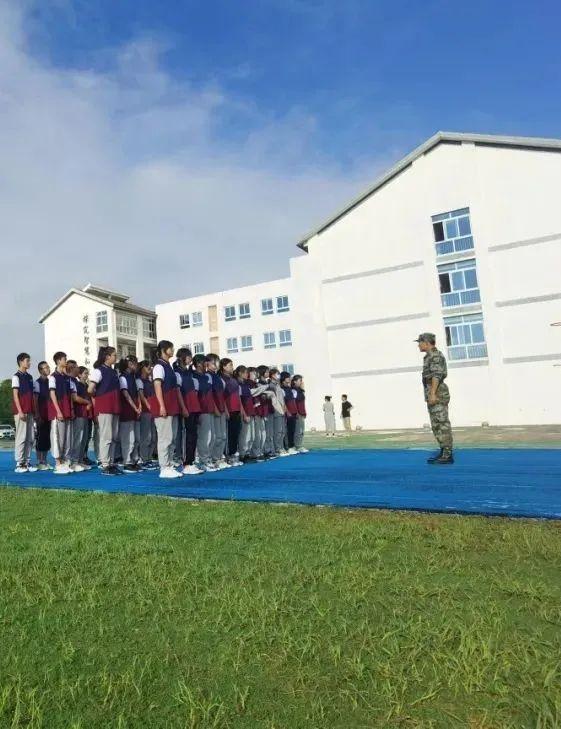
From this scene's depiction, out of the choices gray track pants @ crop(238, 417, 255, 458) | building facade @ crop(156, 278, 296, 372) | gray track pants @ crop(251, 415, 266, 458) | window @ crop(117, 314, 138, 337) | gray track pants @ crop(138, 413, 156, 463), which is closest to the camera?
gray track pants @ crop(138, 413, 156, 463)

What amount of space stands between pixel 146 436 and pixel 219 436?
5.13ft

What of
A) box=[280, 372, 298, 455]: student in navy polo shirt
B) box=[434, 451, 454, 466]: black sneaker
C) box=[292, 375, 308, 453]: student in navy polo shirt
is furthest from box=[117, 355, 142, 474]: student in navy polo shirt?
box=[434, 451, 454, 466]: black sneaker

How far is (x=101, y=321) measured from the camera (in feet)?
149

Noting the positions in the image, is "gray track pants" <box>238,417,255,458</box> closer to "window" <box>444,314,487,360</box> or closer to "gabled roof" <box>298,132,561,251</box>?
"window" <box>444,314,487,360</box>

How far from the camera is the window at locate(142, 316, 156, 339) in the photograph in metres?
47.8

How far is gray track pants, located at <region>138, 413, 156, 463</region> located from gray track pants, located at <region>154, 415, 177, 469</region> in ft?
5.63

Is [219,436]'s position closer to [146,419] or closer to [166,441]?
[166,441]

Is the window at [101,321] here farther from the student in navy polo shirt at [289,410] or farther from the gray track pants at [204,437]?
the gray track pants at [204,437]

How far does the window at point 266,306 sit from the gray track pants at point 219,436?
103 ft

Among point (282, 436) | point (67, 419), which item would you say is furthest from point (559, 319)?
point (67, 419)

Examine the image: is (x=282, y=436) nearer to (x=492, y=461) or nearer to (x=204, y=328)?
(x=492, y=461)

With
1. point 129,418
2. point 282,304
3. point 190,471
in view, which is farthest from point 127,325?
point 190,471

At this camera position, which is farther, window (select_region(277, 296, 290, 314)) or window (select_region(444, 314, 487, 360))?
window (select_region(277, 296, 290, 314))

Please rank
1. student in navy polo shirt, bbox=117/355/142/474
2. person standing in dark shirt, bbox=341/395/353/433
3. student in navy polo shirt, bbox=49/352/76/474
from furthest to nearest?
person standing in dark shirt, bbox=341/395/353/433 < student in navy polo shirt, bbox=117/355/142/474 < student in navy polo shirt, bbox=49/352/76/474
